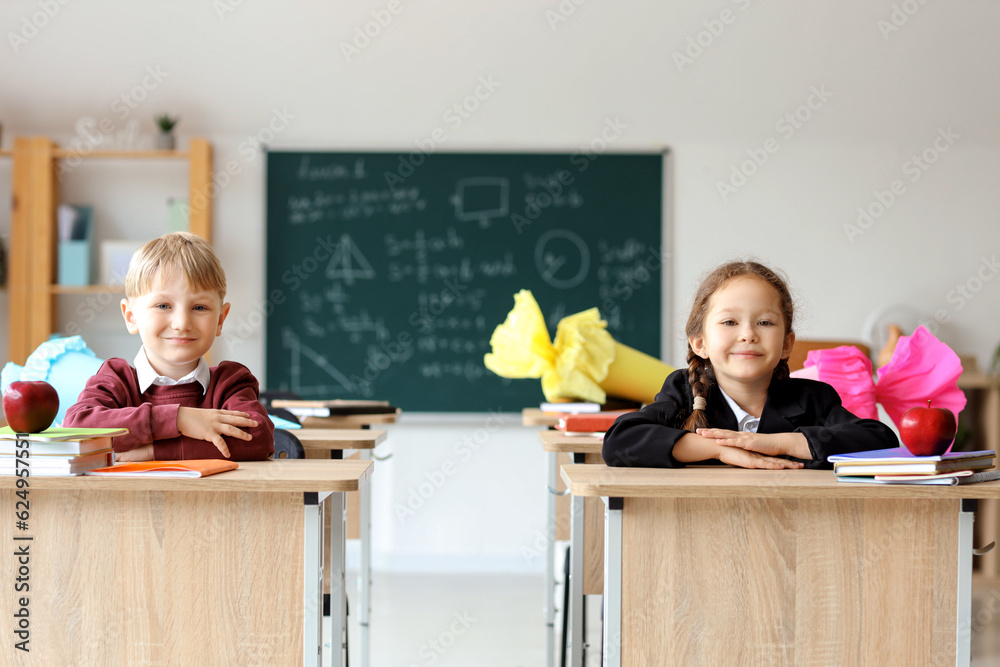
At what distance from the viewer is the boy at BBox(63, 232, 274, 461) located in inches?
60.5

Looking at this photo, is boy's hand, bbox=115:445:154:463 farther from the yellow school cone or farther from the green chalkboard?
the green chalkboard

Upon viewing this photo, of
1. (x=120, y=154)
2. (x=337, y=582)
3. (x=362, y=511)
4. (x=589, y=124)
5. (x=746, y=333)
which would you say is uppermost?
(x=589, y=124)

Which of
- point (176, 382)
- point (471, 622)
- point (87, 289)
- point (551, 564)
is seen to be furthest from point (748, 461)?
point (87, 289)

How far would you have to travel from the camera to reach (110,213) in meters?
4.27

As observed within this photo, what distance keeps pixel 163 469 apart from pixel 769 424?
3.48ft

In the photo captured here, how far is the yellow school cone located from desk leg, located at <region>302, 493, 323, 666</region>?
1422 millimetres

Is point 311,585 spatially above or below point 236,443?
below

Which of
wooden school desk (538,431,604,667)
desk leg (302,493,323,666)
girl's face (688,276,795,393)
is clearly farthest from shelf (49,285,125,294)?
girl's face (688,276,795,393)

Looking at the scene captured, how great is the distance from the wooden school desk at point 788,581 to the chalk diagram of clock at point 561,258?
297 cm

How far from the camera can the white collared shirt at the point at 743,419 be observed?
171 centimetres

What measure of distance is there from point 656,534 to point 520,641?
2021mm

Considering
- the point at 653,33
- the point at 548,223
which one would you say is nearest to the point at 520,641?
the point at 548,223

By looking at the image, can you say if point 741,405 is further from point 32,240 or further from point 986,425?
point 32,240

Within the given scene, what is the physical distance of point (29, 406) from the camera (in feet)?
4.34
